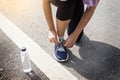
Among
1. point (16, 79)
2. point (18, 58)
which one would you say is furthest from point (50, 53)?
point (16, 79)

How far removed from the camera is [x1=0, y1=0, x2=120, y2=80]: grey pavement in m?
2.11

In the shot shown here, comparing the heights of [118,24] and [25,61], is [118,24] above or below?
below

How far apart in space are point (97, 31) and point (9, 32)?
94 cm

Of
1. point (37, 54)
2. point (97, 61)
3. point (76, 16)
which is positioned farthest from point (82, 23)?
point (37, 54)

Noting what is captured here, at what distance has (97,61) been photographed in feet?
7.38

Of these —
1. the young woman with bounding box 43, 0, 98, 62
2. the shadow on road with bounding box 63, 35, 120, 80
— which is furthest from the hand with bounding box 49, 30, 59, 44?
the shadow on road with bounding box 63, 35, 120, 80

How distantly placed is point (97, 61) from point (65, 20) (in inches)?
18.8

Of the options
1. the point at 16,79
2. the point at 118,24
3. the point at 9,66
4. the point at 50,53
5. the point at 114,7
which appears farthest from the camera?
the point at 114,7

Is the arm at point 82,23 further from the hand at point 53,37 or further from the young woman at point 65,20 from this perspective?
the hand at point 53,37

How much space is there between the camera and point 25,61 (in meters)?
2.02

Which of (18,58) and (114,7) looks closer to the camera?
(18,58)

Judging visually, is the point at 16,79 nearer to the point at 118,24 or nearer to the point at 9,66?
the point at 9,66

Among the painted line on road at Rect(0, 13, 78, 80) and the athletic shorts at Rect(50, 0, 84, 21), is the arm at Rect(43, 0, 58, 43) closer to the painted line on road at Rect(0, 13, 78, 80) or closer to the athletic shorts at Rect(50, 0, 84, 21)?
the athletic shorts at Rect(50, 0, 84, 21)

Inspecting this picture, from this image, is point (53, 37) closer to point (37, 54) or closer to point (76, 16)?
point (37, 54)
